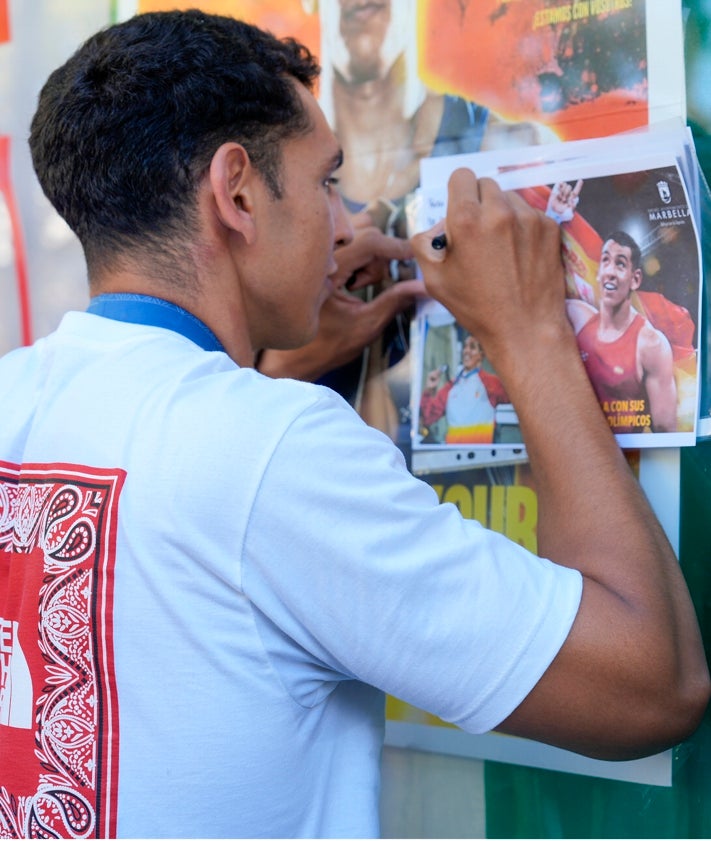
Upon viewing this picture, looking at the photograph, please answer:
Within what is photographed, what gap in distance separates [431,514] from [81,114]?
528 mm

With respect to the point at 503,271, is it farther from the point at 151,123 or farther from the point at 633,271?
the point at 151,123

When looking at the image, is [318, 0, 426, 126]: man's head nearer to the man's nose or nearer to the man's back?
the man's nose

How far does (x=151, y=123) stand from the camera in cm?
89

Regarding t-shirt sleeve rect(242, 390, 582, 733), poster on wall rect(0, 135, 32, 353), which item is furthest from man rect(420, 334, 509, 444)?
poster on wall rect(0, 135, 32, 353)

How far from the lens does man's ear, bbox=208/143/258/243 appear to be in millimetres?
888

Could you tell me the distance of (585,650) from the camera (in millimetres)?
711

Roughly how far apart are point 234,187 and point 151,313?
15 cm

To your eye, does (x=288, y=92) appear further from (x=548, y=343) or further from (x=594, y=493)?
→ (x=594, y=493)

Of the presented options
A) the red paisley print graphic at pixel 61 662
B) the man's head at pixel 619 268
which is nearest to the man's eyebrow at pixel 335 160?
the man's head at pixel 619 268

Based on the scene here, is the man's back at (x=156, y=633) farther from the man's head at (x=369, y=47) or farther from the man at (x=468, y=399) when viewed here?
the man's head at (x=369, y=47)

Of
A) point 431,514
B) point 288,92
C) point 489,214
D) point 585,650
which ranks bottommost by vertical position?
point 585,650

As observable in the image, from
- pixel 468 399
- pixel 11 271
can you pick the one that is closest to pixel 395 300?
pixel 468 399

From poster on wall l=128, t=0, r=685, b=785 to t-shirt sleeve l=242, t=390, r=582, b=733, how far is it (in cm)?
32

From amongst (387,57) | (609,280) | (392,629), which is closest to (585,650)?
(392,629)
